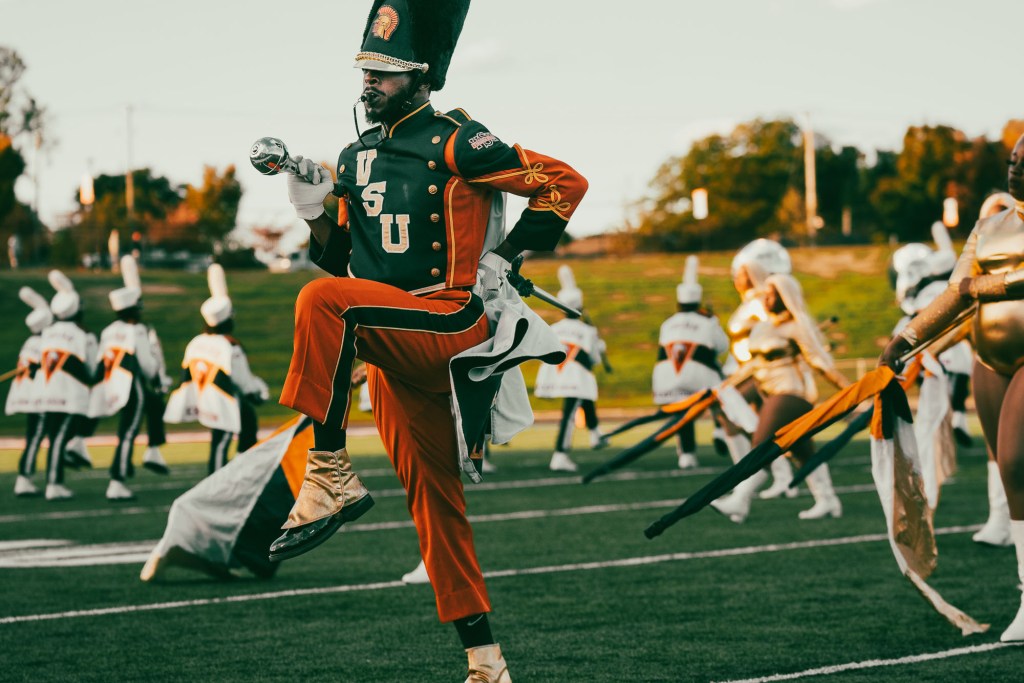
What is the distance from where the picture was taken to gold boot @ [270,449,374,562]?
4.34 m

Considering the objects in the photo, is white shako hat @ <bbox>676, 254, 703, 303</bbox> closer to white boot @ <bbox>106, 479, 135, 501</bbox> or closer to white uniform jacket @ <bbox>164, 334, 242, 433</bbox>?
white uniform jacket @ <bbox>164, 334, 242, 433</bbox>

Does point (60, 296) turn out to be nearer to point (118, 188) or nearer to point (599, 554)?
point (599, 554)

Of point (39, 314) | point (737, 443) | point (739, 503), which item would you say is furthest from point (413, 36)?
point (39, 314)

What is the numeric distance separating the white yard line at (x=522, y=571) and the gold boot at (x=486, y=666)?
124 inches

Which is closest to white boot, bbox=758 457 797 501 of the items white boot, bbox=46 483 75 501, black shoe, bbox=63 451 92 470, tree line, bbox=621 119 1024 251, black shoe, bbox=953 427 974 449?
black shoe, bbox=953 427 974 449

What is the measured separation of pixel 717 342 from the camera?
53.7 feet

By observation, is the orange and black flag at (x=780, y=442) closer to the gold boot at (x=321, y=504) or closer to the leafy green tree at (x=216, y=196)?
the gold boot at (x=321, y=504)

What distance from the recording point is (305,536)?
4.34 m

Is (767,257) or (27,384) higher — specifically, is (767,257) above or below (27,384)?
above

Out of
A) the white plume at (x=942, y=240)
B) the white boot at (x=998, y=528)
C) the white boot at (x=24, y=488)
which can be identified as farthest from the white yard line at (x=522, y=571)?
the white boot at (x=24, y=488)

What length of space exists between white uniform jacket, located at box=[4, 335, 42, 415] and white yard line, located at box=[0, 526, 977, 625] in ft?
24.7

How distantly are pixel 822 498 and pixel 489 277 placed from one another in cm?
699

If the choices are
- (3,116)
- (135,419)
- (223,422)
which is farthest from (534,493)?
(3,116)

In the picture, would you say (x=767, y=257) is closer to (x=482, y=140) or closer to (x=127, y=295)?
(x=127, y=295)
